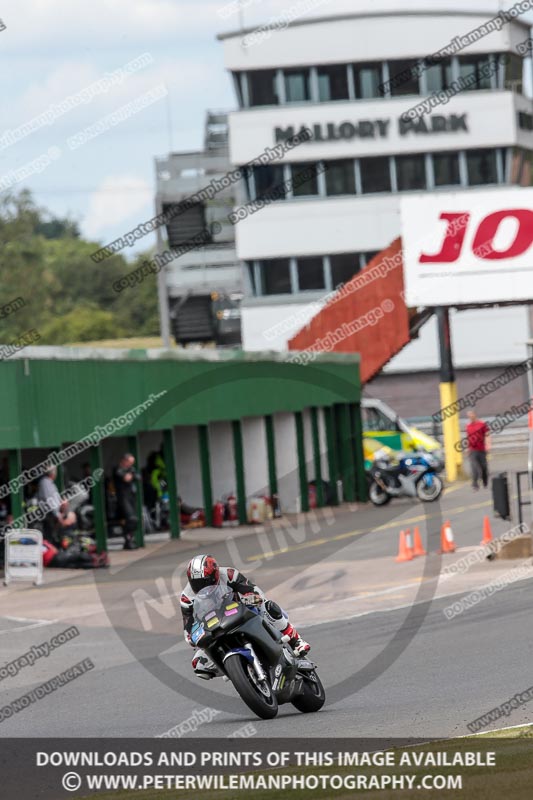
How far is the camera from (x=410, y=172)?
63906 millimetres

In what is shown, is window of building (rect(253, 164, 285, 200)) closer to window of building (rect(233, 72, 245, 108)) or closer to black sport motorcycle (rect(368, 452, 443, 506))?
window of building (rect(233, 72, 245, 108))

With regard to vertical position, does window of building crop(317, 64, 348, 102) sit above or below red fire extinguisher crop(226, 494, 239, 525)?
above

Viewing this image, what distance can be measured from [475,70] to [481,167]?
4.17 metres

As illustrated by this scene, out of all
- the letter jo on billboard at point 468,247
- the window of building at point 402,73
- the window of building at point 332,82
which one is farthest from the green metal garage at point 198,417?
the window of building at point 402,73

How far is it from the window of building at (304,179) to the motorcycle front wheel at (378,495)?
29647 millimetres

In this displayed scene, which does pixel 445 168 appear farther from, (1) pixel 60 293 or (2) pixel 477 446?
(1) pixel 60 293

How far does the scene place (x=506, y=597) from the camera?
1895 cm

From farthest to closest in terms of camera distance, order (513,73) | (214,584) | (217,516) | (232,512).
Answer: (513,73), (232,512), (217,516), (214,584)

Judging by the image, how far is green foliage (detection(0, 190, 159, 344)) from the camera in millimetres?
99562

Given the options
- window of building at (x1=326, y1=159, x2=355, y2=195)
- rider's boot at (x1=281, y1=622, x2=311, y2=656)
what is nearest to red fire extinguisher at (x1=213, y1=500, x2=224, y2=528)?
rider's boot at (x1=281, y1=622, x2=311, y2=656)

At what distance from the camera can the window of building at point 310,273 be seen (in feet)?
210

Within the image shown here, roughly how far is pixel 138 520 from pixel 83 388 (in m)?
2.80

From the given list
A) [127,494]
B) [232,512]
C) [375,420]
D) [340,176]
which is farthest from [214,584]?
[340,176]

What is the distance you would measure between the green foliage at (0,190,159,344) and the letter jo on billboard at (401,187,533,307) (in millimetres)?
43102
